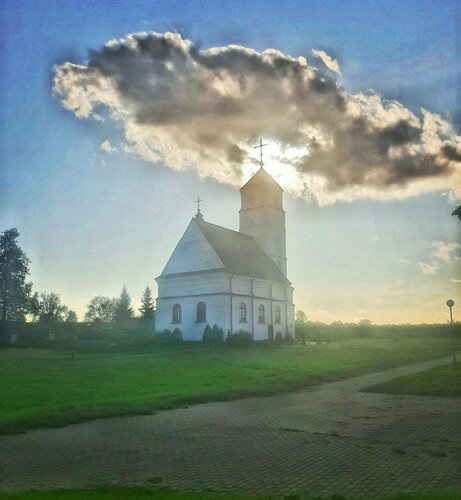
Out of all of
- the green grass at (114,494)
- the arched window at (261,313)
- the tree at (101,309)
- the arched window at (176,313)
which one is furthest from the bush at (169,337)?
the tree at (101,309)

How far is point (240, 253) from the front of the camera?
155ft

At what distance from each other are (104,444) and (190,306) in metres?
34.3

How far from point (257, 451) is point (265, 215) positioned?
151 feet

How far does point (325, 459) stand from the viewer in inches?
315

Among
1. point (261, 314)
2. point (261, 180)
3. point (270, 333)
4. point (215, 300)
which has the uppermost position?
point (261, 180)

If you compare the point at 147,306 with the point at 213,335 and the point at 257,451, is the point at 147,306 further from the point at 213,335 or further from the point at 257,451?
the point at 257,451

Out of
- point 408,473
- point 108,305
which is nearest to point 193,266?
point 408,473

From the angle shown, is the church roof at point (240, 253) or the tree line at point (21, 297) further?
the church roof at point (240, 253)

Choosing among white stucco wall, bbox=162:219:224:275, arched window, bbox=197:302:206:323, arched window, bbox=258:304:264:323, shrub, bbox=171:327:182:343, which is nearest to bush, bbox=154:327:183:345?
shrub, bbox=171:327:182:343

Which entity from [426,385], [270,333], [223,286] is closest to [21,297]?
[223,286]

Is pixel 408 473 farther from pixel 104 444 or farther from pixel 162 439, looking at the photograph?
pixel 104 444

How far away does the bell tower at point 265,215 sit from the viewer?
5366 centimetres

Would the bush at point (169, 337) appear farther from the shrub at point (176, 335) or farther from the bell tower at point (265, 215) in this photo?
the bell tower at point (265, 215)

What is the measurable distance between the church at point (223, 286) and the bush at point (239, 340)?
900mm
